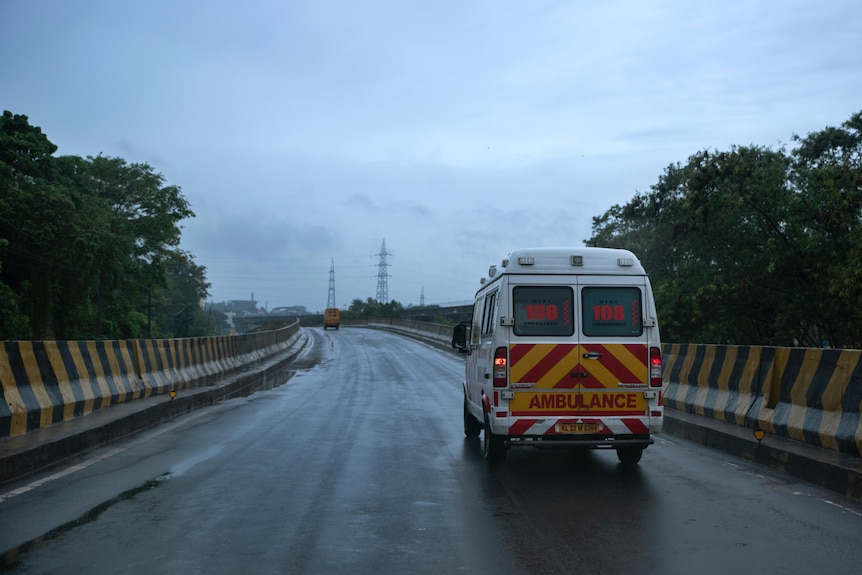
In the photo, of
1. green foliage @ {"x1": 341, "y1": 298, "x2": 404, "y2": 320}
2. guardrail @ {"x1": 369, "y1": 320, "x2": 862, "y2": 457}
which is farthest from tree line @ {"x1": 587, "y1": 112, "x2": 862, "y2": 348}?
green foliage @ {"x1": 341, "y1": 298, "x2": 404, "y2": 320}

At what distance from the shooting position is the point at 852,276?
23.5 metres

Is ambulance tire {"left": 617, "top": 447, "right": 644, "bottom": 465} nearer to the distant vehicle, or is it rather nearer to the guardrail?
the guardrail

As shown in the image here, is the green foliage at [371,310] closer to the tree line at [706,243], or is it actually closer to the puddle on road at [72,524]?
the tree line at [706,243]

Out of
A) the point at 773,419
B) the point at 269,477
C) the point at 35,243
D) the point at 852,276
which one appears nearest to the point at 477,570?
the point at 269,477

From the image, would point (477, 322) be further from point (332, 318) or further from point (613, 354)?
point (332, 318)

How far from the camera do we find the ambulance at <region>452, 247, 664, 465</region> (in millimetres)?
9156

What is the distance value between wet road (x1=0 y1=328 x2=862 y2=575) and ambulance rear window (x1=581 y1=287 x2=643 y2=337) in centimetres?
152

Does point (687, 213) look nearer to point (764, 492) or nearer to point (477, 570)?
point (764, 492)

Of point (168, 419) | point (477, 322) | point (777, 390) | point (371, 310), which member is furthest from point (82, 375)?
point (371, 310)

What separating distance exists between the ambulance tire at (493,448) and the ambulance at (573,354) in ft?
0.05

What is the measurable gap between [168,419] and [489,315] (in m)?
6.48

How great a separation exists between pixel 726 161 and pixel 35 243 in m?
28.5

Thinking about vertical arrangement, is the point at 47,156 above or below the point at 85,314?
above

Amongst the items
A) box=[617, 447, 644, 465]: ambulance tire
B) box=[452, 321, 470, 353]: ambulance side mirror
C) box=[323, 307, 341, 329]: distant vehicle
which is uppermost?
box=[323, 307, 341, 329]: distant vehicle
